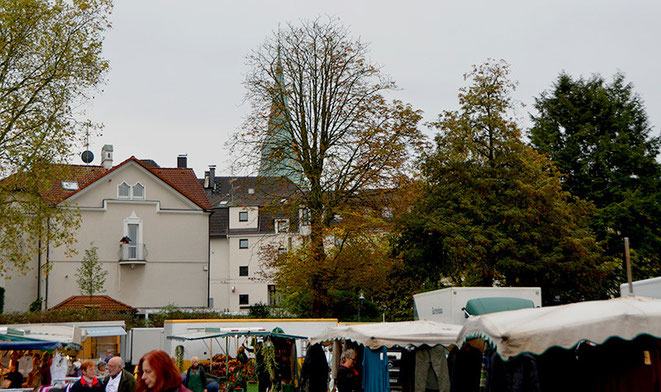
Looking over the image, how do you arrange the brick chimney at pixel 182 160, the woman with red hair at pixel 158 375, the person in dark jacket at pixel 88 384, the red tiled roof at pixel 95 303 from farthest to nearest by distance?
the brick chimney at pixel 182 160 → the red tiled roof at pixel 95 303 → the person in dark jacket at pixel 88 384 → the woman with red hair at pixel 158 375

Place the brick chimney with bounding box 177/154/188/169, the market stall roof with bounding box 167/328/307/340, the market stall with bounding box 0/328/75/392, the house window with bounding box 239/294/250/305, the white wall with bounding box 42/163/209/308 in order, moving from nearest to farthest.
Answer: the market stall with bounding box 0/328/75/392 < the market stall roof with bounding box 167/328/307/340 < the white wall with bounding box 42/163/209/308 < the house window with bounding box 239/294/250/305 < the brick chimney with bounding box 177/154/188/169

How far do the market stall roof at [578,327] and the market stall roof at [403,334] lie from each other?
6446mm

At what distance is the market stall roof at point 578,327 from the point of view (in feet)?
26.7

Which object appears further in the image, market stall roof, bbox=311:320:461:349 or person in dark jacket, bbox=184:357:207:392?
person in dark jacket, bbox=184:357:207:392

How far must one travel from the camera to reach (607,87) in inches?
1802

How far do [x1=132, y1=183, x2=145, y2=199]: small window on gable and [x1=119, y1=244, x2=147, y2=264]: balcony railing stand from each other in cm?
322

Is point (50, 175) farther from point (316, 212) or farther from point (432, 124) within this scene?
point (432, 124)

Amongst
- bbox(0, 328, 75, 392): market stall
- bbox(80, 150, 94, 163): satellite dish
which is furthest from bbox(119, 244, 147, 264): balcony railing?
bbox(0, 328, 75, 392): market stall

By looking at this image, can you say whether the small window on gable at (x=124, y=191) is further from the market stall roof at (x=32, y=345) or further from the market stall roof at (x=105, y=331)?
the market stall roof at (x=32, y=345)

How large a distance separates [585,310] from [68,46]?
2340cm

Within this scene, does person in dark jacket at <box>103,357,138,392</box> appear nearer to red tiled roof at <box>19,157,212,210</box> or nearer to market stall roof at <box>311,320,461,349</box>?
market stall roof at <box>311,320,461,349</box>

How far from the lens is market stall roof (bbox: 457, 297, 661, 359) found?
8148 mm

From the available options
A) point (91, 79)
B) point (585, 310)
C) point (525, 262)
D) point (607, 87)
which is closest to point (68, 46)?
point (91, 79)

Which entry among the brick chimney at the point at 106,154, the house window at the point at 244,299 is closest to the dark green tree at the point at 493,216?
the brick chimney at the point at 106,154
